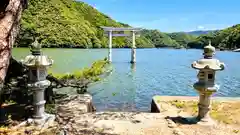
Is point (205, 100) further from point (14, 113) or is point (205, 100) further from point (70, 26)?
point (70, 26)

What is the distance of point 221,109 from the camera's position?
21.5 ft

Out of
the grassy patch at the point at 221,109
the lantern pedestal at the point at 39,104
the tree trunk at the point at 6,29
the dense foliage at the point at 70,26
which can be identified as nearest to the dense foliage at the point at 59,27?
the dense foliage at the point at 70,26

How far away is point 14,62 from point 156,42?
136629 mm

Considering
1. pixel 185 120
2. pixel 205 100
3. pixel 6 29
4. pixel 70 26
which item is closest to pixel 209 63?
pixel 205 100

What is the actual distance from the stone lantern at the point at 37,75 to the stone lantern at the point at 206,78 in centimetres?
289

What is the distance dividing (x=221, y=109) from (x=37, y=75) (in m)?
4.34

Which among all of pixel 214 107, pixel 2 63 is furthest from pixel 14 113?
pixel 214 107

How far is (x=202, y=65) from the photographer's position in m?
5.20

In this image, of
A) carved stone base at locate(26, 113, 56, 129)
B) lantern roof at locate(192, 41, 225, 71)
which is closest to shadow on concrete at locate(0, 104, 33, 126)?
carved stone base at locate(26, 113, 56, 129)

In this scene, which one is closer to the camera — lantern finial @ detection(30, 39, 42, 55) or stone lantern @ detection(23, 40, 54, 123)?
stone lantern @ detection(23, 40, 54, 123)

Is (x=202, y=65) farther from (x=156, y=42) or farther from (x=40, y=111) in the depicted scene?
(x=156, y=42)

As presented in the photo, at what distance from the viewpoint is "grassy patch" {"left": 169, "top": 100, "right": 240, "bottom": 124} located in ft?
18.7

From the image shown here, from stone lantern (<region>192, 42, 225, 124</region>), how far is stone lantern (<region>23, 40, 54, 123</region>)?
289 cm

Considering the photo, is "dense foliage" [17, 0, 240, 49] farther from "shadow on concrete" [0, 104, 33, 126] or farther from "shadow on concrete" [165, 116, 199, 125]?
"shadow on concrete" [165, 116, 199, 125]
